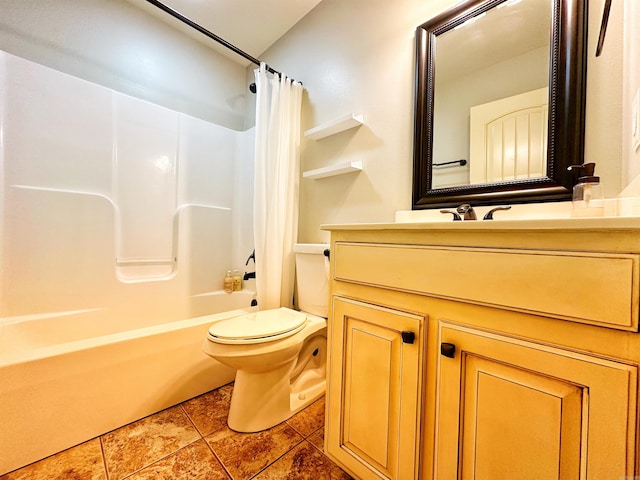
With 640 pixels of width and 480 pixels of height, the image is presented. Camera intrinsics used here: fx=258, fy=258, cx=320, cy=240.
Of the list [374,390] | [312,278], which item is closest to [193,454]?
[374,390]

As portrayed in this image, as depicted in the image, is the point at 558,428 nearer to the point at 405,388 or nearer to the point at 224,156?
the point at 405,388

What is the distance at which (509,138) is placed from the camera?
1.02 m

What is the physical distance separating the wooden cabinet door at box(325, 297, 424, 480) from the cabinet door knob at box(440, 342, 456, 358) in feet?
0.19

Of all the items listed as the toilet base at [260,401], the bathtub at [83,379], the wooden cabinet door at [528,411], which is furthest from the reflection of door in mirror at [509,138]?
the bathtub at [83,379]

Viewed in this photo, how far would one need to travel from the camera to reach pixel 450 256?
0.62m

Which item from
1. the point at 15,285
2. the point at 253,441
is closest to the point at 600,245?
the point at 253,441

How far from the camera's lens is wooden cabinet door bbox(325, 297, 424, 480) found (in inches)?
26.4

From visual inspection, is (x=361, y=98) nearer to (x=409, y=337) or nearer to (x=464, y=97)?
(x=464, y=97)

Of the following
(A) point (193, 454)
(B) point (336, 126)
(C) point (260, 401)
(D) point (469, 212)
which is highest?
(B) point (336, 126)

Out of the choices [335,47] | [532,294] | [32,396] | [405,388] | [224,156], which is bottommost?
[32,396]

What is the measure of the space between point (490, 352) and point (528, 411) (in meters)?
0.11

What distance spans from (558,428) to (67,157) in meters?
2.36

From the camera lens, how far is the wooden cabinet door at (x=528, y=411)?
0.43 meters

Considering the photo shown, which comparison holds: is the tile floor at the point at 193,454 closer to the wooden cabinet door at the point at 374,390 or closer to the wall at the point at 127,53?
the wooden cabinet door at the point at 374,390
